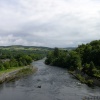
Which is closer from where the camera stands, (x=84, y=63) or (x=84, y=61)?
(x=84, y=63)

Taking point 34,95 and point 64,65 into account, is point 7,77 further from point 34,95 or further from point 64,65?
point 64,65

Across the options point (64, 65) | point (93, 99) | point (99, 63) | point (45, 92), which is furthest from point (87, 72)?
point (64, 65)

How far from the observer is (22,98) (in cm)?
5028

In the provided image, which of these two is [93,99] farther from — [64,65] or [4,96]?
[64,65]

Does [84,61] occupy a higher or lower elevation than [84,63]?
higher

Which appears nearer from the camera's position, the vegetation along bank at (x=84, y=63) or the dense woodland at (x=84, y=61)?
the vegetation along bank at (x=84, y=63)

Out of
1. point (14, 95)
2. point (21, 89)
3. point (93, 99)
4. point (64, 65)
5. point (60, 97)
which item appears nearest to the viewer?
point (93, 99)

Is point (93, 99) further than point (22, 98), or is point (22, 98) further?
point (22, 98)

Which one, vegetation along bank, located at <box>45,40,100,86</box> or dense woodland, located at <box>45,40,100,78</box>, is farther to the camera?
dense woodland, located at <box>45,40,100,78</box>

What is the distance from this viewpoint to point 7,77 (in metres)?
Answer: 79.9

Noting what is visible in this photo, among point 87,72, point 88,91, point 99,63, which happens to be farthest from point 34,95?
point 99,63

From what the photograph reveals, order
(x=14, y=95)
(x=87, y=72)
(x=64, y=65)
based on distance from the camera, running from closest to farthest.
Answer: (x=14, y=95) → (x=87, y=72) → (x=64, y=65)

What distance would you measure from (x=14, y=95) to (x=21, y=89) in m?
6.78

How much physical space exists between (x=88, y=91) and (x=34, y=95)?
14218 mm
